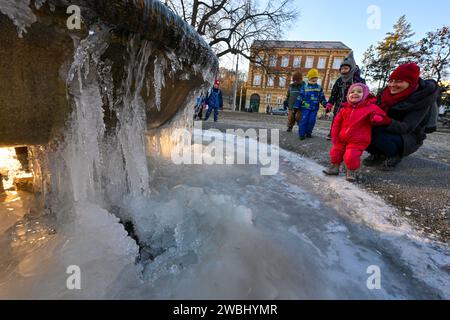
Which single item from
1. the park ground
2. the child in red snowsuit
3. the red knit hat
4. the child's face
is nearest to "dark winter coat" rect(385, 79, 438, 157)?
the red knit hat

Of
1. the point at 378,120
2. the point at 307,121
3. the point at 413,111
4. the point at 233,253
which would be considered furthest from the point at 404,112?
the point at 233,253

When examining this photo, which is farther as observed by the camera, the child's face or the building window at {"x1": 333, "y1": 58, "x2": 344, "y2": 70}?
the building window at {"x1": 333, "y1": 58, "x2": 344, "y2": 70}

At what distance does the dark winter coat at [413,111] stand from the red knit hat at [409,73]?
140 millimetres

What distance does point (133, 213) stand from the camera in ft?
5.87

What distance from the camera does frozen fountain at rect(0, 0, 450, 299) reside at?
1104 millimetres

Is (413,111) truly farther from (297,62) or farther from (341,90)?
(297,62)

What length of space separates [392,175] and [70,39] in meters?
3.47

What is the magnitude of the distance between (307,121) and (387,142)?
2.36m

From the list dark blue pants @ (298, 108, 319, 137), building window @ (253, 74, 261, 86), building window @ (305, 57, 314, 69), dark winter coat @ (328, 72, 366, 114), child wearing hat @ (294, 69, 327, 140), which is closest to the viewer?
dark winter coat @ (328, 72, 366, 114)

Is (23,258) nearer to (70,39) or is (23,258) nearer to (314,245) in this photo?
(70,39)

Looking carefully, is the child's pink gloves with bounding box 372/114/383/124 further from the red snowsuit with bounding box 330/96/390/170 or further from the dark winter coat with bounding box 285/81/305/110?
the dark winter coat with bounding box 285/81/305/110

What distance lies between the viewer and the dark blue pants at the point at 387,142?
9.77 ft

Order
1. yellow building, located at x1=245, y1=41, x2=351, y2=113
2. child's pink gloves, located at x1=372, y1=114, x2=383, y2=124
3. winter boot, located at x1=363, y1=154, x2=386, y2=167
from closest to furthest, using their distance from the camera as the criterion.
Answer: child's pink gloves, located at x1=372, y1=114, x2=383, y2=124
winter boot, located at x1=363, y1=154, x2=386, y2=167
yellow building, located at x1=245, y1=41, x2=351, y2=113

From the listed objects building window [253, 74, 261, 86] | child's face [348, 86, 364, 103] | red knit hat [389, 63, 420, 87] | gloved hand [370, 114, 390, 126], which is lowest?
gloved hand [370, 114, 390, 126]
